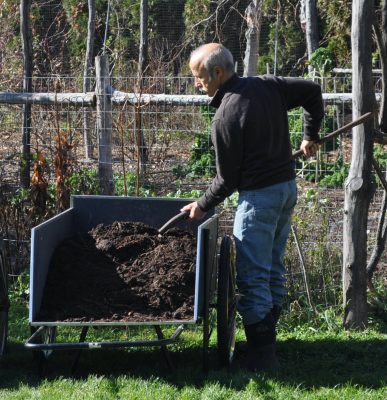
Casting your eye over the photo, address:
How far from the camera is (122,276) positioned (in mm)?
5324

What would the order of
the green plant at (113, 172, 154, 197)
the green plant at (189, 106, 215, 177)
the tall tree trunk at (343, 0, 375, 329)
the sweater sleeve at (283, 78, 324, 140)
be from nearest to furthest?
1. the sweater sleeve at (283, 78, 324, 140)
2. the tall tree trunk at (343, 0, 375, 329)
3. the green plant at (113, 172, 154, 197)
4. the green plant at (189, 106, 215, 177)

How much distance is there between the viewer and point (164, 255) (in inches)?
214

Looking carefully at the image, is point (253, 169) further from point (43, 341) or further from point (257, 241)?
point (43, 341)

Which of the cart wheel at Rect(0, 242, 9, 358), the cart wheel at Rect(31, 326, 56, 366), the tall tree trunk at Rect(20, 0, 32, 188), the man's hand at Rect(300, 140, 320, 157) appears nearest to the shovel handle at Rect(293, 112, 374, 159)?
the man's hand at Rect(300, 140, 320, 157)

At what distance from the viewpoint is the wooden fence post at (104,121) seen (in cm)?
736

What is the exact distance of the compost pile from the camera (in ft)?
16.7

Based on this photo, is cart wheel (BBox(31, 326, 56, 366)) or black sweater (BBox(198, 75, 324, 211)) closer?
black sweater (BBox(198, 75, 324, 211))

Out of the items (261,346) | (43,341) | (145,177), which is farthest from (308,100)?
(145,177)

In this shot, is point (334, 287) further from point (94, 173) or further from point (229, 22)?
point (229, 22)

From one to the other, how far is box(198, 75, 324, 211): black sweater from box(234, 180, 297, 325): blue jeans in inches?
3.0

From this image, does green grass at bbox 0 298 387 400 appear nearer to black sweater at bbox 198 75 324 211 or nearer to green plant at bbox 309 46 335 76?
black sweater at bbox 198 75 324 211

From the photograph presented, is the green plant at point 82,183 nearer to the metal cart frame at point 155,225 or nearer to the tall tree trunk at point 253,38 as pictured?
the metal cart frame at point 155,225

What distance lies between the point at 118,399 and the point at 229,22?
16.5 meters

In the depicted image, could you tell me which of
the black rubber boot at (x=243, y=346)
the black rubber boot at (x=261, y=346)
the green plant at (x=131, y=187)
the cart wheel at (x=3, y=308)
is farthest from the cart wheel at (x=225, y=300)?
the green plant at (x=131, y=187)
